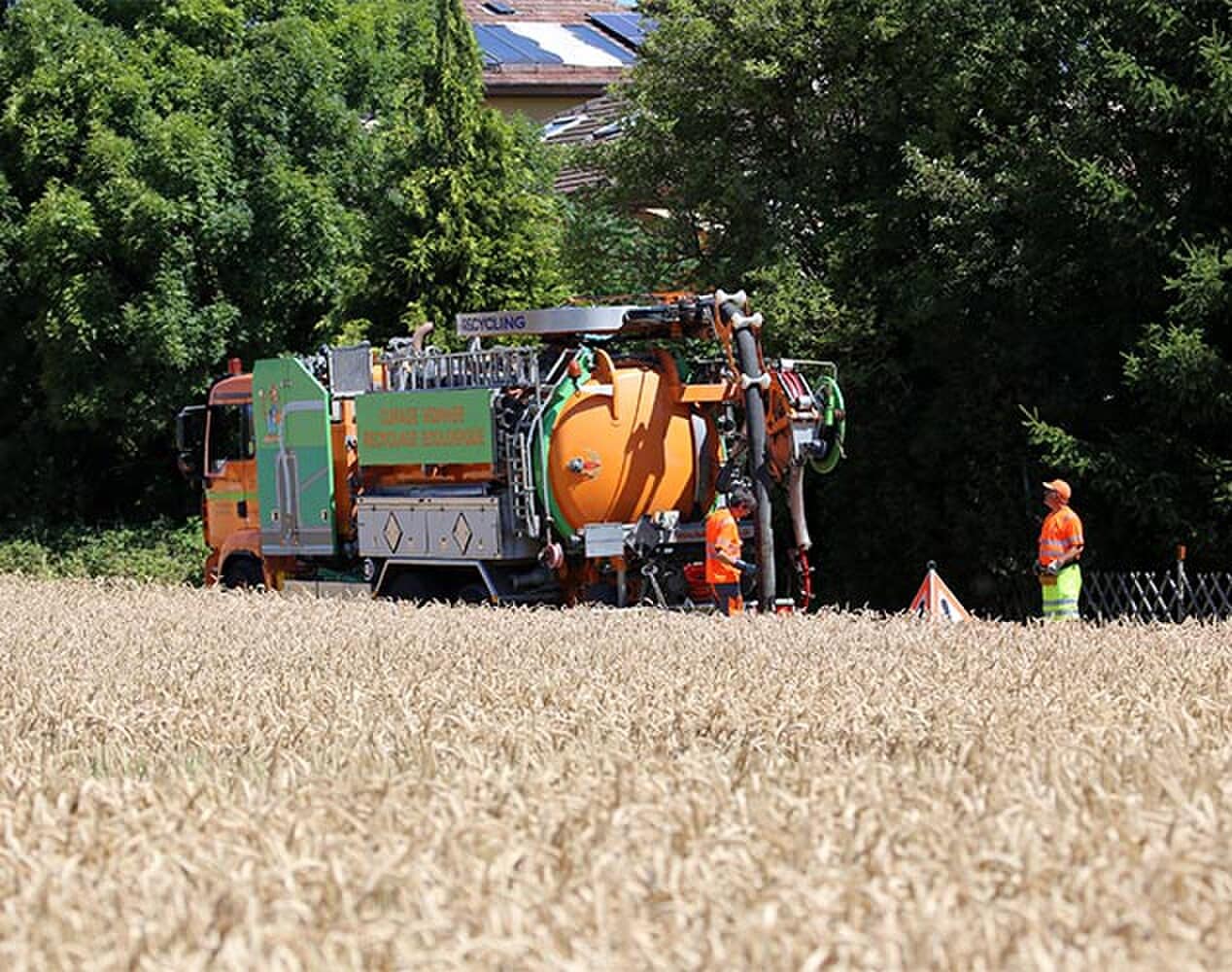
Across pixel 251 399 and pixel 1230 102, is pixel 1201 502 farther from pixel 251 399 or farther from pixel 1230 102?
pixel 251 399

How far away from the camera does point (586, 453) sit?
17.8 m

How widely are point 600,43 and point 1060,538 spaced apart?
3148 cm

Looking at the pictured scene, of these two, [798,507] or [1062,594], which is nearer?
[1062,594]

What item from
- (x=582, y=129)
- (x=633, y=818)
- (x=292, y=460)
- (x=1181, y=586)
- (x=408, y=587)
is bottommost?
(x=1181, y=586)

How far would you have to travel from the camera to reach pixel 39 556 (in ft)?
99.0

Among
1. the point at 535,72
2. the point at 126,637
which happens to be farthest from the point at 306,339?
the point at 126,637

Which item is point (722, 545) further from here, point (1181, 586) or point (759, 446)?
point (1181, 586)

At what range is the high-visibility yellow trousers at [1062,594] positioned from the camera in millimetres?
15828

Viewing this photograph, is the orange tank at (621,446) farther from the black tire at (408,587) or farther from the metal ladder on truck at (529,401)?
the black tire at (408,587)

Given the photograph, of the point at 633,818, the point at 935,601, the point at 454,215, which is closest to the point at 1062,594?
the point at 935,601

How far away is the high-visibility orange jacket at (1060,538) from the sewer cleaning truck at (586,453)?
2.39 meters

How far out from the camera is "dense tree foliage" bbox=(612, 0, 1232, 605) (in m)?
19.3

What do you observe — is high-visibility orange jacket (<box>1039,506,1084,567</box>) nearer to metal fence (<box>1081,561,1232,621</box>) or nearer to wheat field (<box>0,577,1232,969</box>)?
metal fence (<box>1081,561,1232,621</box>)

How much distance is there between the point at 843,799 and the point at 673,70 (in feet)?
69.5
